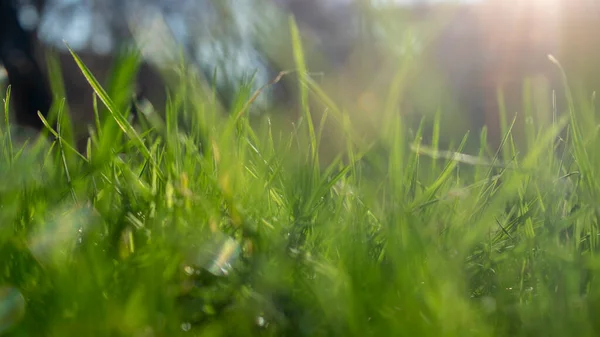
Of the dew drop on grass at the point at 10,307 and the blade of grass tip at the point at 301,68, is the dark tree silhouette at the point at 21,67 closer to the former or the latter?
the blade of grass tip at the point at 301,68

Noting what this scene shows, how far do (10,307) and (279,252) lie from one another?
22 centimetres

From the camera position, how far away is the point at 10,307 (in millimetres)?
433

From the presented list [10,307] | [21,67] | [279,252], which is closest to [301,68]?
[279,252]

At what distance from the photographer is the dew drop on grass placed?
417 millimetres

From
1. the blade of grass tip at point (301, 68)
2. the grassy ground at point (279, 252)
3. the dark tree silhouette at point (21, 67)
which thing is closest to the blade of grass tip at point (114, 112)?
the grassy ground at point (279, 252)

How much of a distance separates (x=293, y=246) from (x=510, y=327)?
21cm

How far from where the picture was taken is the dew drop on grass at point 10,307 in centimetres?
42

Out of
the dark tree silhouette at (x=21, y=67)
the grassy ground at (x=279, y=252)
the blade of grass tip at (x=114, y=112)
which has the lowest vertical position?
the dark tree silhouette at (x=21, y=67)

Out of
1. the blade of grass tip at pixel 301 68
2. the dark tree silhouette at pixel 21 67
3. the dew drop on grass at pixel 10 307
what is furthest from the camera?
the dark tree silhouette at pixel 21 67

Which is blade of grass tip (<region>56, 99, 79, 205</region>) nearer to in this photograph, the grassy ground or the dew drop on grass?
the grassy ground

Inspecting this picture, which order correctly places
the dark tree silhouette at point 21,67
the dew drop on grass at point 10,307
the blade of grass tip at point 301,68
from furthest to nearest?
the dark tree silhouette at point 21,67
the blade of grass tip at point 301,68
the dew drop on grass at point 10,307

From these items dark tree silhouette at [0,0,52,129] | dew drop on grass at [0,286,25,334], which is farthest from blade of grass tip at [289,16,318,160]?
dark tree silhouette at [0,0,52,129]

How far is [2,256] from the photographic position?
1.63 ft

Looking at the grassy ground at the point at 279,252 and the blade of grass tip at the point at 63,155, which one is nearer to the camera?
the grassy ground at the point at 279,252
